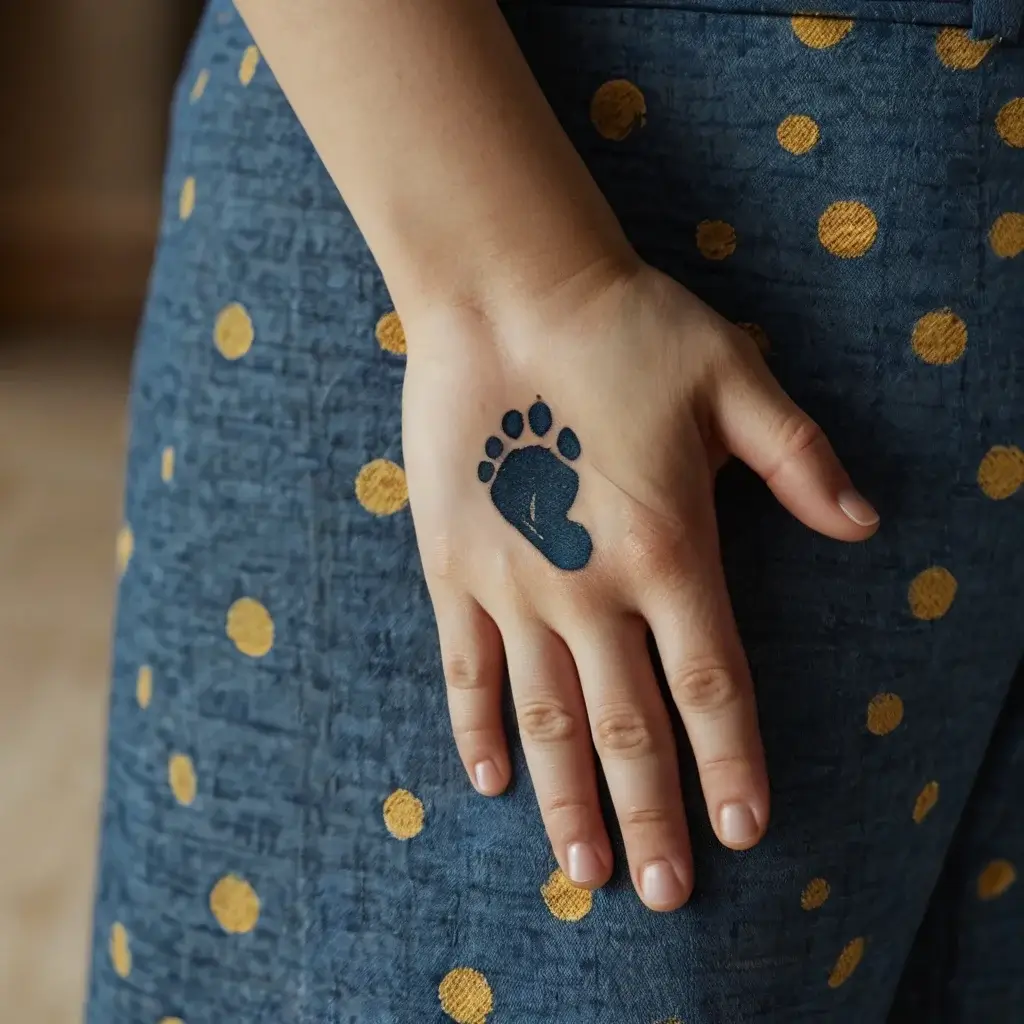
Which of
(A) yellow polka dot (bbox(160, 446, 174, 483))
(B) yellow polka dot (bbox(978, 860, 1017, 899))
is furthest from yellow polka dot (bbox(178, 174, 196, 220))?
(B) yellow polka dot (bbox(978, 860, 1017, 899))

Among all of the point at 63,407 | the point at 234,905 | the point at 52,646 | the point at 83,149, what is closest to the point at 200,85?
the point at 234,905

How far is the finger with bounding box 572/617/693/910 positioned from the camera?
1.51 ft

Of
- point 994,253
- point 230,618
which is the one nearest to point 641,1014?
point 230,618

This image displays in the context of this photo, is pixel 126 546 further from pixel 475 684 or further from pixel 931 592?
pixel 931 592

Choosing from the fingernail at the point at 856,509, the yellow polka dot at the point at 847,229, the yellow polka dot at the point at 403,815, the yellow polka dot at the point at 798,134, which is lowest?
the yellow polka dot at the point at 403,815

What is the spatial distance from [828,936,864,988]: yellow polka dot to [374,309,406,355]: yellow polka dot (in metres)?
0.33

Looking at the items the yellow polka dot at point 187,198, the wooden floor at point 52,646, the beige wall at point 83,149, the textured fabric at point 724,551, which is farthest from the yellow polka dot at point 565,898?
the beige wall at point 83,149

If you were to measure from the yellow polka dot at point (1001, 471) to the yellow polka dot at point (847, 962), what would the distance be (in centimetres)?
21

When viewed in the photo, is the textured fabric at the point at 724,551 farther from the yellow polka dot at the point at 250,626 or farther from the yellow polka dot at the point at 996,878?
the yellow polka dot at the point at 996,878

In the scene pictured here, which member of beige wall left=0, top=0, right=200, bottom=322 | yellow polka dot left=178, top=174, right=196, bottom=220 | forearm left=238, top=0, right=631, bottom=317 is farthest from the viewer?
beige wall left=0, top=0, right=200, bottom=322

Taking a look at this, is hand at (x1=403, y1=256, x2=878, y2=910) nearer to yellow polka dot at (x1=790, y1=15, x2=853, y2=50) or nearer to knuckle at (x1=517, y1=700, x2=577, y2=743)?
knuckle at (x1=517, y1=700, x2=577, y2=743)

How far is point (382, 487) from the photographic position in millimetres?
505

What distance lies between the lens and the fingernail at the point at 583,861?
0.47 m

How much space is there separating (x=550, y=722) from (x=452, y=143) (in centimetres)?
23
